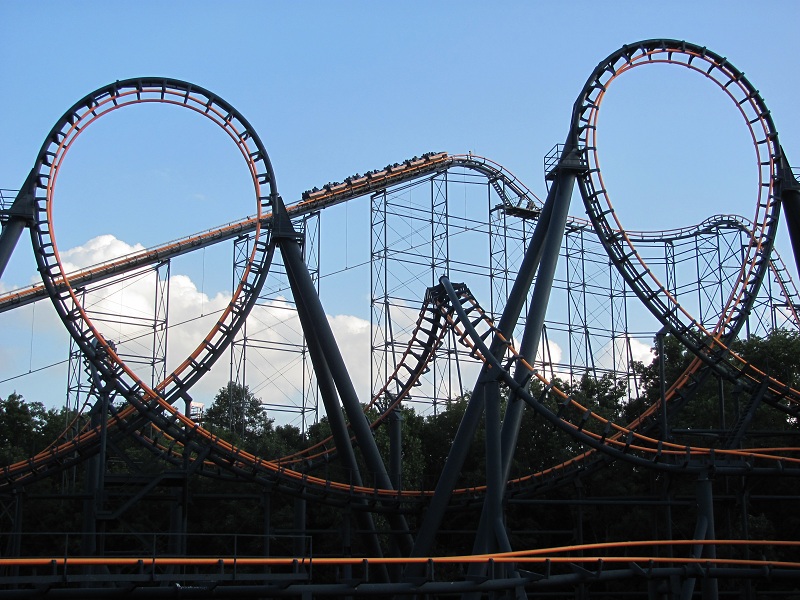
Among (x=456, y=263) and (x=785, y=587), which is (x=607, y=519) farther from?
(x=456, y=263)

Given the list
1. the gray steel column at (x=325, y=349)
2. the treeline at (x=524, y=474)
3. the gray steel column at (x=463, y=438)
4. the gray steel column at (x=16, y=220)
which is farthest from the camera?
the treeline at (x=524, y=474)

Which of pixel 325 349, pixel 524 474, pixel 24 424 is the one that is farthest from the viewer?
pixel 24 424

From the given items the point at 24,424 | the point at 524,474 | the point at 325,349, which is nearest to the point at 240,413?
the point at 24,424

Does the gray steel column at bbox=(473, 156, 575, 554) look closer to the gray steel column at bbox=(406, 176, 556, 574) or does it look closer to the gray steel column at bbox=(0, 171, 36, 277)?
the gray steel column at bbox=(406, 176, 556, 574)

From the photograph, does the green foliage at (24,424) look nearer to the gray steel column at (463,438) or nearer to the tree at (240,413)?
the tree at (240,413)

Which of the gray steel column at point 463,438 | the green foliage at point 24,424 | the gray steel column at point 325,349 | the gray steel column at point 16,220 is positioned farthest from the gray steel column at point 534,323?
the green foliage at point 24,424

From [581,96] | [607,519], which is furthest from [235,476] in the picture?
[607,519]

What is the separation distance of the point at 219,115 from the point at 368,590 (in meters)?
11.1

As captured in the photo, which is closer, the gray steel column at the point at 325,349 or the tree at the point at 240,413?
the gray steel column at the point at 325,349

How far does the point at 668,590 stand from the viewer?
621 inches

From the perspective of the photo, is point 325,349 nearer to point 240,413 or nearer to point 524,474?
point 524,474

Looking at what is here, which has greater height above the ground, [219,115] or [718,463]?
[219,115]

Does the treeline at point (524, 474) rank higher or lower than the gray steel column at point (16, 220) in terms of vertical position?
lower

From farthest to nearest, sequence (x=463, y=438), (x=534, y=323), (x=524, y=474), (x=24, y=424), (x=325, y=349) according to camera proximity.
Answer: (x=24, y=424), (x=524, y=474), (x=325, y=349), (x=463, y=438), (x=534, y=323)
